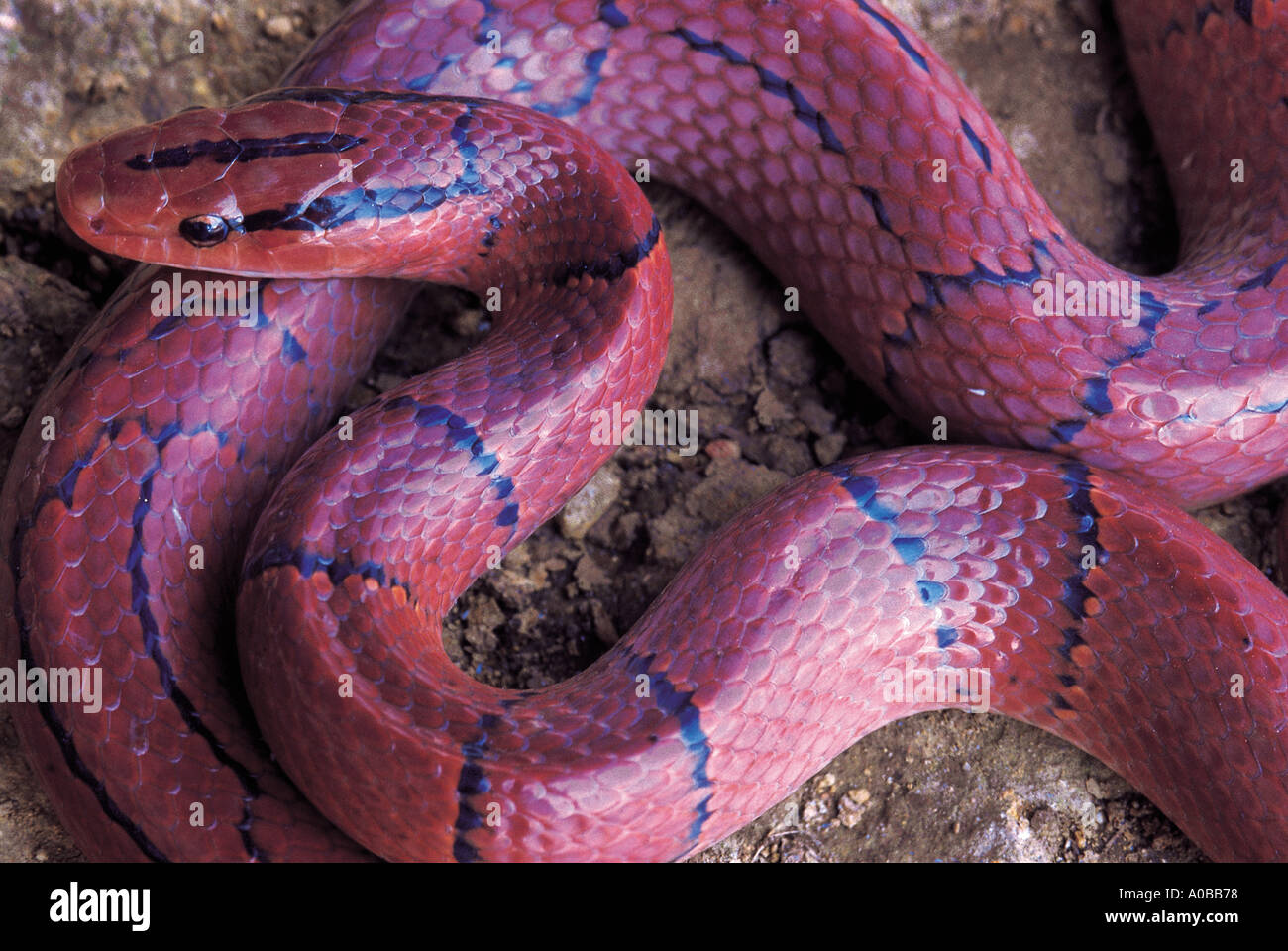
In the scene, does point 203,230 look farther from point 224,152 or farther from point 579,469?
point 579,469

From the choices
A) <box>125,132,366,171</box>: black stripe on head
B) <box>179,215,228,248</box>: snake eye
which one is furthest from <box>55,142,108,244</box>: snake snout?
<box>179,215,228,248</box>: snake eye

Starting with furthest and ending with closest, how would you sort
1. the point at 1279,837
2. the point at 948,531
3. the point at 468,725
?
the point at 948,531 → the point at 1279,837 → the point at 468,725

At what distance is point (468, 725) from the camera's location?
2.73 meters

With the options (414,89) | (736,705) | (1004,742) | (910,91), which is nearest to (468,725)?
(736,705)

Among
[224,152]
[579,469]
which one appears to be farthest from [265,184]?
[579,469]

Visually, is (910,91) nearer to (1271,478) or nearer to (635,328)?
(635,328)

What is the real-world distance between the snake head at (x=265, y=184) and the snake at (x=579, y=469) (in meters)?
0.01

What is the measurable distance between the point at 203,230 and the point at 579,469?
1.34 meters

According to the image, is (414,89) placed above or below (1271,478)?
above

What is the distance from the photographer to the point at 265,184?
3.09m

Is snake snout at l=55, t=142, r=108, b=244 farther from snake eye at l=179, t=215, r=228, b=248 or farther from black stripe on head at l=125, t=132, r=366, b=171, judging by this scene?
snake eye at l=179, t=215, r=228, b=248

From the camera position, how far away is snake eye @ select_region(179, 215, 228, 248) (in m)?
3.06

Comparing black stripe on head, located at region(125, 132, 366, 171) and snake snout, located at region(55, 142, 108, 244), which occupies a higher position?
black stripe on head, located at region(125, 132, 366, 171)

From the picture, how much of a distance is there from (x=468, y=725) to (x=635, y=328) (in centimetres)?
129
